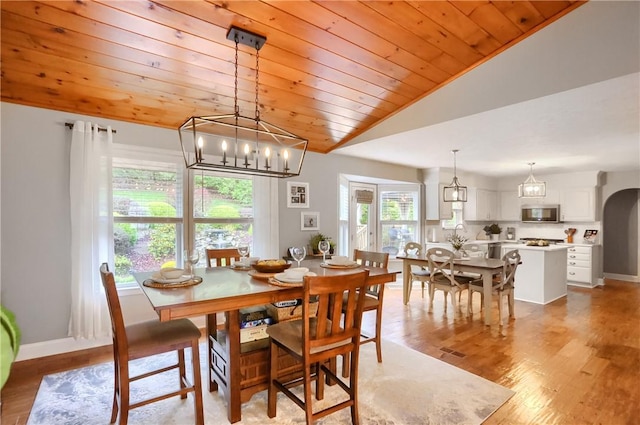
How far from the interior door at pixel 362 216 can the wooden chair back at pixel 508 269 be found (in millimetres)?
2564

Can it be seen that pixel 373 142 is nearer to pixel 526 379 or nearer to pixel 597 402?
pixel 526 379

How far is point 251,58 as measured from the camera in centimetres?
271

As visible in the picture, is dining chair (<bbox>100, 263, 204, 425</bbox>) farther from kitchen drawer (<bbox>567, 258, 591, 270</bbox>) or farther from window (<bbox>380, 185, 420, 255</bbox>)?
kitchen drawer (<bbox>567, 258, 591, 270</bbox>)

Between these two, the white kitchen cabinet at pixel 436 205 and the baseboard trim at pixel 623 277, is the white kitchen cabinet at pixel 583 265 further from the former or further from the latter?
the white kitchen cabinet at pixel 436 205

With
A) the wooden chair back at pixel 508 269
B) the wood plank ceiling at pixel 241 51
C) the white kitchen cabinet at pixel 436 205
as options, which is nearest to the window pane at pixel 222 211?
the wood plank ceiling at pixel 241 51

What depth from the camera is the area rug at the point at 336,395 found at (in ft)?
6.96

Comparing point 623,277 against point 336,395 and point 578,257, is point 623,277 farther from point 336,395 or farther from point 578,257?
point 336,395

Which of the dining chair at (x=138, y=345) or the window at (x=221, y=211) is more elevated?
the window at (x=221, y=211)

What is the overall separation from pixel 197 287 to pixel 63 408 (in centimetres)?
133

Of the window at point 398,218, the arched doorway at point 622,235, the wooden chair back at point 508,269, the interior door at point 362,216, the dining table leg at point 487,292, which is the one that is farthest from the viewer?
the arched doorway at point 622,235

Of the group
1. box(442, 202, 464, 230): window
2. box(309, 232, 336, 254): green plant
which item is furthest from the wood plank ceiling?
box(442, 202, 464, 230): window

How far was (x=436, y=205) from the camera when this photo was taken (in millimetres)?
6375

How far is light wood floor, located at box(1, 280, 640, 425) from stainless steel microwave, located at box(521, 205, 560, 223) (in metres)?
2.36

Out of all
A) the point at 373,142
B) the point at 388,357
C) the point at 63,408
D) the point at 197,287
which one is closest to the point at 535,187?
the point at 373,142
